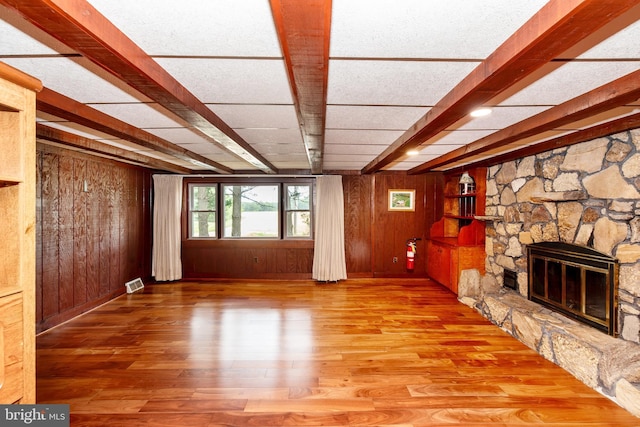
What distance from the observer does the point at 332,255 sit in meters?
6.05

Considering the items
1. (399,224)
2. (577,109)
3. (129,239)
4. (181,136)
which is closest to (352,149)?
(181,136)

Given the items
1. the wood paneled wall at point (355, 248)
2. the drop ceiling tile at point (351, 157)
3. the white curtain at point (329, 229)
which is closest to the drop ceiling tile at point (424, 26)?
the drop ceiling tile at point (351, 157)

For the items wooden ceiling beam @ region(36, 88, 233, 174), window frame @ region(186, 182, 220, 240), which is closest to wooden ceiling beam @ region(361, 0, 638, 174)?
wooden ceiling beam @ region(36, 88, 233, 174)

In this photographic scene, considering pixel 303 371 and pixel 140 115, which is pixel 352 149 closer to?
pixel 140 115

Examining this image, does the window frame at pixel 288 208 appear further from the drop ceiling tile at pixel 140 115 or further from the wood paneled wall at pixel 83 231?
the drop ceiling tile at pixel 140 115

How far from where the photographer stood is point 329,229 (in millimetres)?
6074

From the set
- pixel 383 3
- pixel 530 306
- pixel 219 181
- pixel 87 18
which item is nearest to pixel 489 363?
pixel 530 306

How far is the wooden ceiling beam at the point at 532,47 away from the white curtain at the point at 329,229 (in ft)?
13.3

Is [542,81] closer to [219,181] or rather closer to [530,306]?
[530,306]

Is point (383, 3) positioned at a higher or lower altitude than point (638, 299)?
higher

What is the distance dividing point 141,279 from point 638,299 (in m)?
6.63

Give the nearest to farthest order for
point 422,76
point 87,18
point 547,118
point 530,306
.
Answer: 1. point 87,18
2. point 422,76
3. point 547,118
4. point 530,306

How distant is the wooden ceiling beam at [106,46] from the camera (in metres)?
0.95

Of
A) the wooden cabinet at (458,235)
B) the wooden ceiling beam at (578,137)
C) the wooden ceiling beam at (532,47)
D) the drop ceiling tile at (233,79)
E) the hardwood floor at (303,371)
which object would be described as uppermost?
the drop ceiling tile at (233,79)
